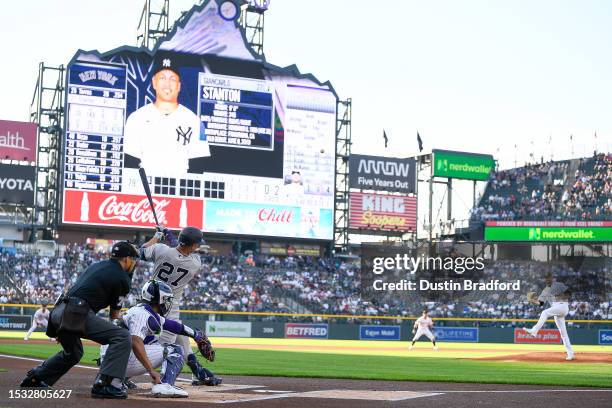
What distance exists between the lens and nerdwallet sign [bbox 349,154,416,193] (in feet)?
188

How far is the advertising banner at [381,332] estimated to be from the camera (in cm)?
4778

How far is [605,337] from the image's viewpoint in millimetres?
47031

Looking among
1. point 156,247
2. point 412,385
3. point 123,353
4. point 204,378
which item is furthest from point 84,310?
point 412,385

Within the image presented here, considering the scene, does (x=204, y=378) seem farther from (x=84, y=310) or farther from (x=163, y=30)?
(x=163, y=30)

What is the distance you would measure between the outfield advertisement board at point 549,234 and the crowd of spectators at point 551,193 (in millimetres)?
787

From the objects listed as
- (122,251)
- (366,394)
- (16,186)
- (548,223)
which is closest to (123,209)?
(16,186)

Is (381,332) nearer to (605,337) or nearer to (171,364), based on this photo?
(605,337)

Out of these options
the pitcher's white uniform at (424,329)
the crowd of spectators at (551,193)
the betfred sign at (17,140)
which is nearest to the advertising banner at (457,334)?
the pitcher's white uniform at (424,329)

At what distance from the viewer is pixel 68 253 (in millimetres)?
49969

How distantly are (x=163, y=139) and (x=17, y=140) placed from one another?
26.0 feet

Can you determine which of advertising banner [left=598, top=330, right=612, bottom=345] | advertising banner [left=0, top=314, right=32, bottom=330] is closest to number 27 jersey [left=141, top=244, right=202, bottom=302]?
advertising banner [left=0, top=314, right=32, bottom=330]

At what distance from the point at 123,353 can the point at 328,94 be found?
4405 cm

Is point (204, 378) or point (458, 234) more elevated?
point (458, 234)

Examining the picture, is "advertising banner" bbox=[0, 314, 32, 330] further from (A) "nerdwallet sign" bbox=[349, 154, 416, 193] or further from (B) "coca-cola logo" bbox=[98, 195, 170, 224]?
(A) "nerdwallet sign" bbox=[349, 154, 416, 193]
